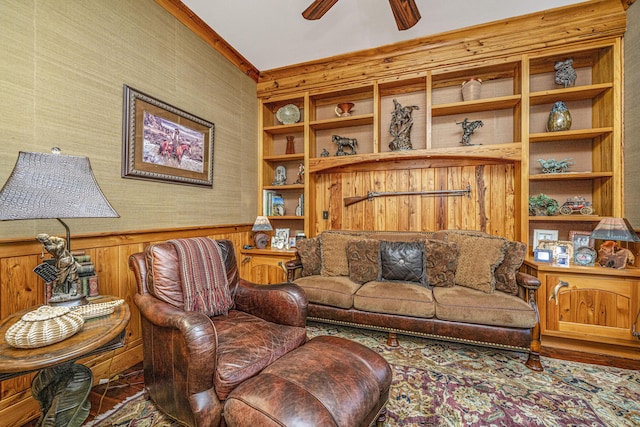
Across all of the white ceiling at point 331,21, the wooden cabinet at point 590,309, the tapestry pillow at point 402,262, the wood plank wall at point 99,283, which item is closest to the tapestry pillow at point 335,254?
the tapestry pillow at point 402,262

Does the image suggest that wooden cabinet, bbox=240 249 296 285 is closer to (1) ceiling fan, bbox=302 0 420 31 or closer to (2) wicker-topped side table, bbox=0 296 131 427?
(2) wicker-topped side table, bbox=0 296 131 427

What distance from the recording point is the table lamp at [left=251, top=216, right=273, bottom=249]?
325 cm

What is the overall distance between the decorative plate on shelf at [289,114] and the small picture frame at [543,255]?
2970 millimetres

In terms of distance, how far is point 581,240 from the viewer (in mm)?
2457

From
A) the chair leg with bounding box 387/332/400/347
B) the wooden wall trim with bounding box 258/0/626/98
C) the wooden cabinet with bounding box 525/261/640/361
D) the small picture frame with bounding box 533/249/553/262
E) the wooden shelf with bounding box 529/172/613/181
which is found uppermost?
the wooden wall trim with bounding box 258/0/626/98

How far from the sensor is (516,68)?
276 cm

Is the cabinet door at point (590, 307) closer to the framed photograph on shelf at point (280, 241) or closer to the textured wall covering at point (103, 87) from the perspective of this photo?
the framed photograph on shelf at point (280, 241)

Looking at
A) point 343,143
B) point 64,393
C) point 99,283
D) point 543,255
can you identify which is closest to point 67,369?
point 64,393

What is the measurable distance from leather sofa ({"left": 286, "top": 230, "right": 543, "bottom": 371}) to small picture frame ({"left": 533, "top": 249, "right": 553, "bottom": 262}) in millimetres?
370

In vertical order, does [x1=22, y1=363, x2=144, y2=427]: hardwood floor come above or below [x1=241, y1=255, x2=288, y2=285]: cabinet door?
below

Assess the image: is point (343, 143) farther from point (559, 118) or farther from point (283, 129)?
point (559, 118)

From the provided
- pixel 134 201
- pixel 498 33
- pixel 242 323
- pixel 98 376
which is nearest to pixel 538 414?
pixel 242 323

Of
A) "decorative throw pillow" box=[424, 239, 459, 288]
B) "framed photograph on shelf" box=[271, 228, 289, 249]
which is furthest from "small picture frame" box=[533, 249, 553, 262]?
"framed photograph on shelf" box=[271, 228, 289, 249]

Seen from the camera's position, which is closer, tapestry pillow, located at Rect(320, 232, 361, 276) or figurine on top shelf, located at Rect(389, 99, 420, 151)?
tapestry pillow, located at Rect(320, 232, 361, 276)
